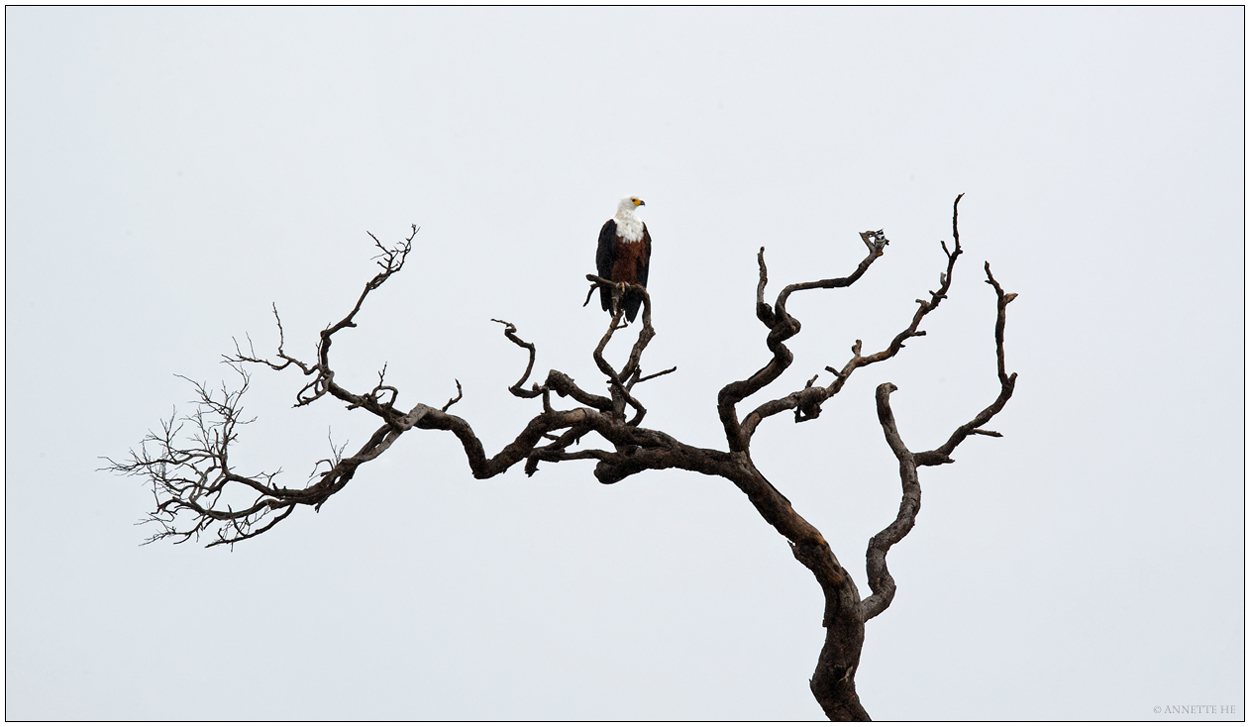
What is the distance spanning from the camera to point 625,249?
Answer: 19.8ft

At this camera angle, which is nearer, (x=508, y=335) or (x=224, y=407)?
(x=224, y=407)

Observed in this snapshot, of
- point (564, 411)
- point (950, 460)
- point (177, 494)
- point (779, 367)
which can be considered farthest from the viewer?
point (950, 460)

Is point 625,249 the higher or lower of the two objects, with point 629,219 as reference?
lower

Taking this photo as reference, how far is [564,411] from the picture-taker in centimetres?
425

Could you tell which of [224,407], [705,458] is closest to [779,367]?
[705,458]

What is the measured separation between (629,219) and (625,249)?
0.68ft

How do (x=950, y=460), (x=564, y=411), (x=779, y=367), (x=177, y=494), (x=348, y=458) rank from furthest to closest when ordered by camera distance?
(x=950, y=460), (x=779, y=367), (x=564, y=411), (x=348, y=458), (x=177, y=494)

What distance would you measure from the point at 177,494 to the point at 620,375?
2022mm

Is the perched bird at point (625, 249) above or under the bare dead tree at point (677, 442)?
above

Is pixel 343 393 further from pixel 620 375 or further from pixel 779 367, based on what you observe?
pixel 779 367

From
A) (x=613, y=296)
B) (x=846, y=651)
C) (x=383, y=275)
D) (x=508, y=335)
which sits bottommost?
(x=846, y=651)

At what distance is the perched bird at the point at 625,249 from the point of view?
237 inches

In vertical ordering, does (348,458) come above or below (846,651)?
above

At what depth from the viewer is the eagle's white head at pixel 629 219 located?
19.8ft
